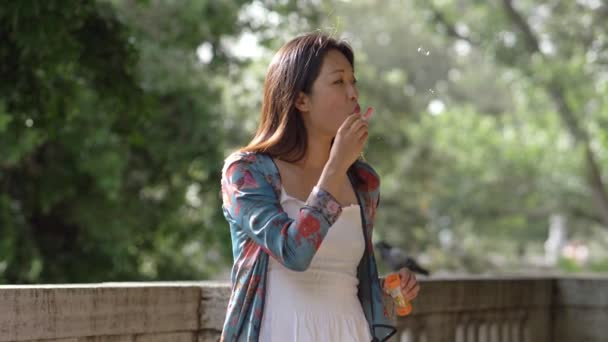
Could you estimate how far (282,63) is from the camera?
127 inches

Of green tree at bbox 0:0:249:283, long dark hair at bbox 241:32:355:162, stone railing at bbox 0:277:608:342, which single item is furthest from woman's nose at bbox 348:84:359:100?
green tree at bbox 0:0:249:283

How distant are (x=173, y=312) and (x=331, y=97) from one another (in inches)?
59.0

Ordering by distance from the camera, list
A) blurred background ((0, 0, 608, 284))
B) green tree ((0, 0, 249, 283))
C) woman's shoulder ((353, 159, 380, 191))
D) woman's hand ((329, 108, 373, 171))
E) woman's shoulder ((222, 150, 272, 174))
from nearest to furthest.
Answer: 1. woman's hand ((329, 108, 373, 171))
2. woman's shoulder ((222, 150, 272, 174))
3. woman's shoulder ((353, 159, 380, 191))
4. blurred background ((0, 0, 608, 284))
5. green tree ((0, 0, 249, 283))

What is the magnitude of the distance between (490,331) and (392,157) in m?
16.1

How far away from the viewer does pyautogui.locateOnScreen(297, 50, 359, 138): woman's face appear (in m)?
3.16

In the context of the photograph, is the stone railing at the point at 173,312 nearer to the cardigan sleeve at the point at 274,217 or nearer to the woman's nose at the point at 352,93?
the cardigan sleeve at the point at 274,217

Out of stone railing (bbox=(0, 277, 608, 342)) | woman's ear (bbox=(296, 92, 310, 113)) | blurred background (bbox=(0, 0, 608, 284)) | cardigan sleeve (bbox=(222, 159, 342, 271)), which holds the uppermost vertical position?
blurred background (bbox=(0, 0, 608, 284))

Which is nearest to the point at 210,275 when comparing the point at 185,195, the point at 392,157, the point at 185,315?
the point at 185,195

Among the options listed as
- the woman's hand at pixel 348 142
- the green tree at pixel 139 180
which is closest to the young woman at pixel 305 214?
the woman's hand at pixel 348 142

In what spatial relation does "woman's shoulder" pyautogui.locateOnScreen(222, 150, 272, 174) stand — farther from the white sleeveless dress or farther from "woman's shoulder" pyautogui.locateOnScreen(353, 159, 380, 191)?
"woman's shoulder" pyautogui.locateOnScreen(353, 159, 380, 191)

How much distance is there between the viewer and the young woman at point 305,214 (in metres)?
2.93

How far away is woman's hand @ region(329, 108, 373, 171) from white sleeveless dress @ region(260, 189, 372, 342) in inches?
8.8

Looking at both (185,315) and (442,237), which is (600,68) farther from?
(185,315)

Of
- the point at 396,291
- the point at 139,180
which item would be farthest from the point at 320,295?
the point at 139,180
